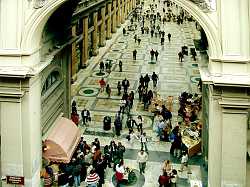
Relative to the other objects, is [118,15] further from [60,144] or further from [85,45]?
[60,144]

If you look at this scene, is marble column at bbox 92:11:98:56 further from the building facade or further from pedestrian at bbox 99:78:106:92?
the building facade

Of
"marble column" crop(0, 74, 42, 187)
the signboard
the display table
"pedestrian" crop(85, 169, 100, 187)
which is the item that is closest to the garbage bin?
the display table

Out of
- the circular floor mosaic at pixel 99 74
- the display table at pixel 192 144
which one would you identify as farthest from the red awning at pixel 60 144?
the circular floor mosaic at pixel 99 74

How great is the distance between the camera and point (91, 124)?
29.3 metres

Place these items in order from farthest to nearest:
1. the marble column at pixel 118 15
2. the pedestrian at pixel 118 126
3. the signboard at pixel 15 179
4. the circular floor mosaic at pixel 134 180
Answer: the marble column at pixel 118 15, the pedestrian at pixel 118 126, the circular floor mosaic at pixel 134 180, the signboard at pixel 15 179

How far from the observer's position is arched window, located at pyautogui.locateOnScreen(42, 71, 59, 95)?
74.3 ft

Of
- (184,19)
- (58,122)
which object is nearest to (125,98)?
(58,122)

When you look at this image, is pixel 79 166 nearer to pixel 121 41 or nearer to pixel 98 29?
pixel 98 29

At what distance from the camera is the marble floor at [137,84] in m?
24.3

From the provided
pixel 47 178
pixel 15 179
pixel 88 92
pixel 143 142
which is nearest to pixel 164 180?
pixel 47 178

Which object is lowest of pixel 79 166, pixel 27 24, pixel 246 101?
pixel 79 166

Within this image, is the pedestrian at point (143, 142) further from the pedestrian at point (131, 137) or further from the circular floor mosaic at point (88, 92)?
the circular floor mosaic at point (88, 92)

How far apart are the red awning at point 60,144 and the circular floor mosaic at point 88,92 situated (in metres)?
11.5

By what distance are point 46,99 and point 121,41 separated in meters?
36.1
